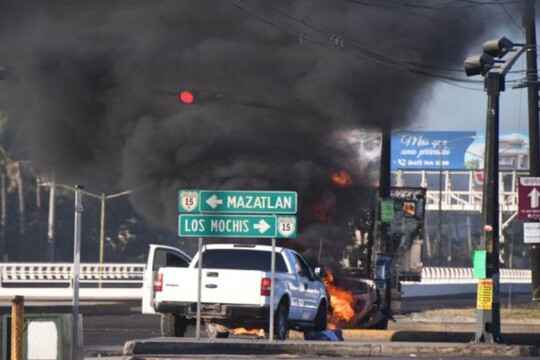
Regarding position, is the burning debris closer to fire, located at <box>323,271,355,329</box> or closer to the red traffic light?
fire, located at <box>323,271,355,329</box>

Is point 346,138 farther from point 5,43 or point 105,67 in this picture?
point 5,43

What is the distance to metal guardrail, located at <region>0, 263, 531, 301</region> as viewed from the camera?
42.3 metres

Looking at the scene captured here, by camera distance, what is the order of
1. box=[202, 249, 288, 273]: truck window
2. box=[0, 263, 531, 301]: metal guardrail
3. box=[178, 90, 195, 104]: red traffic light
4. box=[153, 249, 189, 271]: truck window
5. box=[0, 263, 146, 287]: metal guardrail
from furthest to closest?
1. box=[0, 263, 146, 287]: metal guardrail
2. box=[0, 263, 531, 301]: metal guardrail
3. box=[178, 90, 195, 104]: red traffic light
4. box=[153, 249, 189, 271]: truck window
5. box=[202, 249, 288, 273]: truck window

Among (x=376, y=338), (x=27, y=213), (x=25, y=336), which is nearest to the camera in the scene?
(x=25, y=336)

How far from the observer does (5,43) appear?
105ft

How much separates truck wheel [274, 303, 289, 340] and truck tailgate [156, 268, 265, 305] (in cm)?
60

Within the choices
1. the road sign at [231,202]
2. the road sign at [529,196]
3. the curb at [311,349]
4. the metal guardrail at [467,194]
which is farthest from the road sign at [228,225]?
the metal guardrail at [467,194]

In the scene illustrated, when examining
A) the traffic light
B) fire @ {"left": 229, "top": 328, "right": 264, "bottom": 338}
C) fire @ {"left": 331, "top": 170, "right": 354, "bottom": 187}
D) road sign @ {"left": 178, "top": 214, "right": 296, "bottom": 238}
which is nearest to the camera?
road sign @ {"left": 178, "top": 214, "right": 296, "bottom": 238}

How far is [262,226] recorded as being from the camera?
763 inches

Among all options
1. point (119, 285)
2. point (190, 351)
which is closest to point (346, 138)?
point (190, 351)

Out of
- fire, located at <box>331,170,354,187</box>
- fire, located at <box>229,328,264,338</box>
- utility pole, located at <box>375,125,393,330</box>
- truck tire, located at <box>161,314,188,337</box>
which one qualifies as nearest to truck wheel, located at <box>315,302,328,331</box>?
fire, located at <box>229,328,264,338</box>

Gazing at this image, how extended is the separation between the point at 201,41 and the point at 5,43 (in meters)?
5.05

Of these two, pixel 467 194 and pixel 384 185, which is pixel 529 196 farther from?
pixel 467 194

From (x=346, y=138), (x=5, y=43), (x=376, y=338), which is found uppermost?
(x=5, y=43)
